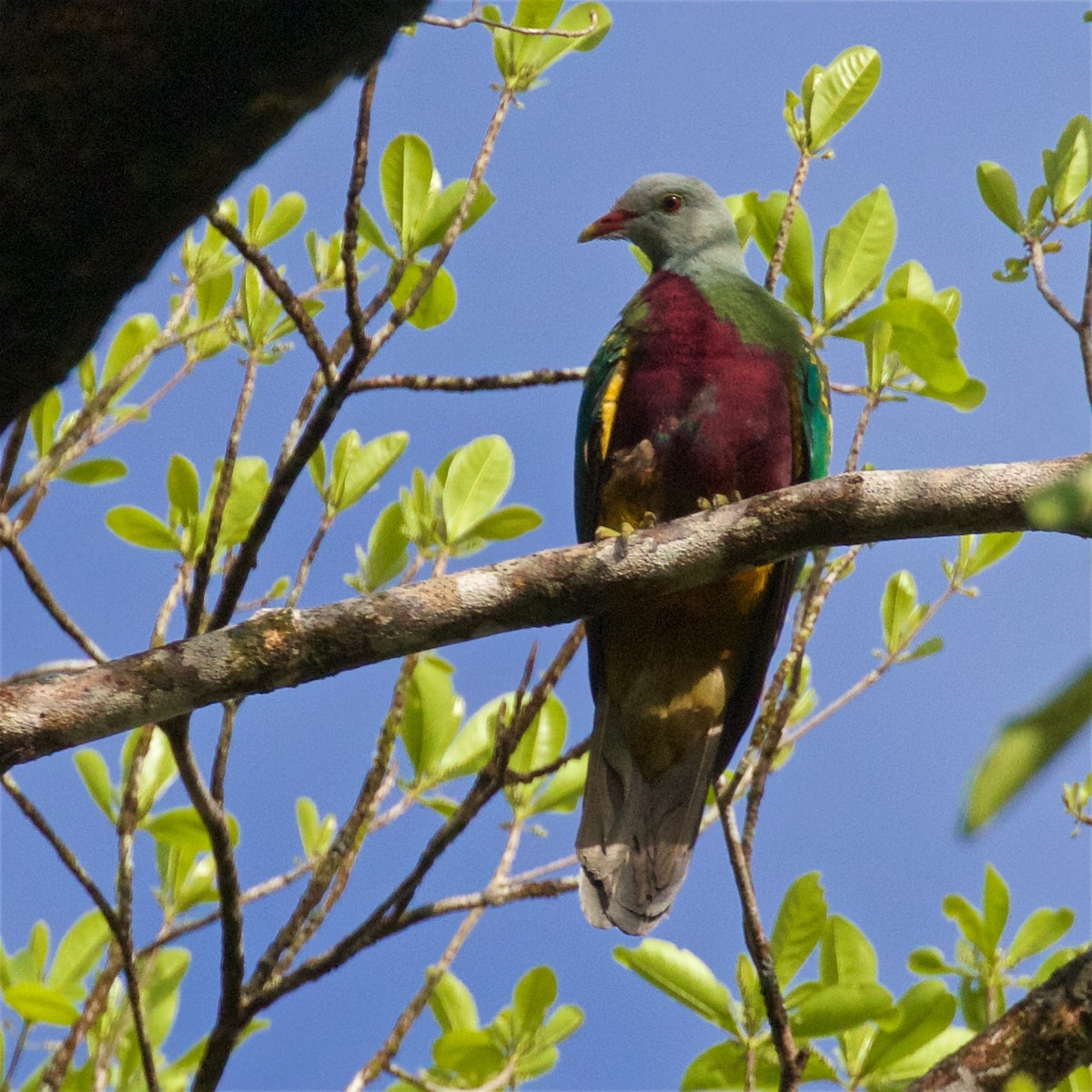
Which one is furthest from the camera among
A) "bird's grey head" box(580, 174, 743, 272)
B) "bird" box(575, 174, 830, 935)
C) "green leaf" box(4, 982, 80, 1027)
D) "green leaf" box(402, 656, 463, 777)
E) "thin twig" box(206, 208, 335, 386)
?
"bird's grey head" box(580, 174, 743, 272)

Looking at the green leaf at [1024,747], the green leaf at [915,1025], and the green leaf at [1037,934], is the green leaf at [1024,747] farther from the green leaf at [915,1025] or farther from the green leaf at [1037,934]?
the green leaf at [1037,934]

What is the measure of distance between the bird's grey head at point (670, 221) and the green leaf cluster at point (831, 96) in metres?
0.76

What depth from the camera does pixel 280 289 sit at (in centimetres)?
234

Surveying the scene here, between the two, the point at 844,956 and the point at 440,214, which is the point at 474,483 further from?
the point at 844,956

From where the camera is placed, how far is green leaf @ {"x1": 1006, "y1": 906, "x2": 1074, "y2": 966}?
10.9 feet

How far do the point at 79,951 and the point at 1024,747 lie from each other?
3.72 metres

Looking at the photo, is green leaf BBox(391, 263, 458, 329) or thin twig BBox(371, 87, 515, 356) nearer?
thin twig BBox(371, 87, 515, 356)

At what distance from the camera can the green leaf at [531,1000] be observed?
10.8 ft

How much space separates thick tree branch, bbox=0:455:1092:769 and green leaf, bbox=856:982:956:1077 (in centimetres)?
129

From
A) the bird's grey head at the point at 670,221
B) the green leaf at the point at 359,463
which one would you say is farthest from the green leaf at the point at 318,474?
the bird's grey head at the point at 670,221

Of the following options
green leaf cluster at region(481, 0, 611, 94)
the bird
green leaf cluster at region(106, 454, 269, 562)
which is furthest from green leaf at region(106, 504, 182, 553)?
green leaf cluster at region(481, 0, 611, 94)

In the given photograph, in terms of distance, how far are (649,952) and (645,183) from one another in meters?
2.96

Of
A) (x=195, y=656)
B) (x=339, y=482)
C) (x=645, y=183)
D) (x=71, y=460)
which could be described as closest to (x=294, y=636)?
(x=195, y=656)

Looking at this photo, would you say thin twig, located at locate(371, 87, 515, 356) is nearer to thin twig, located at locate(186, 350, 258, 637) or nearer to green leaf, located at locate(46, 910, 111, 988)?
thin twig, located at locate(186, 350, 258, 637)
